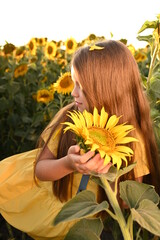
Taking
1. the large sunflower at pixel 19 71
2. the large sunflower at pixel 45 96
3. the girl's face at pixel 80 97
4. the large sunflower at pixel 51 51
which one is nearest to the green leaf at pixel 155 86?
the girl's face at pixel 80 97

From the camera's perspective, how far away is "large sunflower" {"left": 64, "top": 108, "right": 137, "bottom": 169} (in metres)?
0.77

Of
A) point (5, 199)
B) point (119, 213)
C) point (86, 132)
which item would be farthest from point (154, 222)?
point (5, 199)

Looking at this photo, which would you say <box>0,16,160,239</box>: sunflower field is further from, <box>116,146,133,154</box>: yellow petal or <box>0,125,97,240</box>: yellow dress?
<box>116,146,133,154</box>: yellow petal

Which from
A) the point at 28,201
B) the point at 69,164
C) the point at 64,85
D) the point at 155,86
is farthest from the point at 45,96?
the point at 69,164

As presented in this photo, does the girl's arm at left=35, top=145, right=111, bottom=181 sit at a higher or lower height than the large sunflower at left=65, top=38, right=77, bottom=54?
higher

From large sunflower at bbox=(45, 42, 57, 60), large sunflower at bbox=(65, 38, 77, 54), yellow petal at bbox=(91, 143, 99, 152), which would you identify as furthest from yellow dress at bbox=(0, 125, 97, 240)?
large sunflower at bbox=(45, 42, 57, 60)

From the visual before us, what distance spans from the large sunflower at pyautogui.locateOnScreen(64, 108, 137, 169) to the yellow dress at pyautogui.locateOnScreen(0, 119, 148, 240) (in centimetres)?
68

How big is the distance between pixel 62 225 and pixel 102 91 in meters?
0.52

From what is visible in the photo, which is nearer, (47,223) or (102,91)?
(102,91)

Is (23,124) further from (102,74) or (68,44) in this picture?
(102,74)

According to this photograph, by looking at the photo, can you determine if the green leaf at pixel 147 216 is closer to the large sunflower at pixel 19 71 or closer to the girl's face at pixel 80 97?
the girl's face at pixel 80 97

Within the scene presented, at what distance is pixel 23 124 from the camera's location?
2758mm

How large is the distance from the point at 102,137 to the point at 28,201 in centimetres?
82

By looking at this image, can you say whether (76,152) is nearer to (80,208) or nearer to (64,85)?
(80,208)
